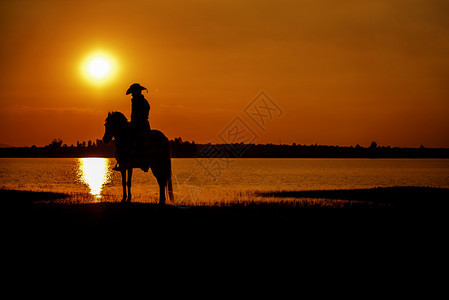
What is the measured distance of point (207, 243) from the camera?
1359 cm

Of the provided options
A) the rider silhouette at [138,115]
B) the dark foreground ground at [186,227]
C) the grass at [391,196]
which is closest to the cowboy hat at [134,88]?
the rider silhouette at [138,115]

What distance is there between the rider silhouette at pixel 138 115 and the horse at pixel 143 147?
4.4 inches

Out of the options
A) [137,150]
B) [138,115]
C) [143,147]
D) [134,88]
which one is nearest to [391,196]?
[143,147]

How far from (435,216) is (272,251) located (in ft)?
45.1

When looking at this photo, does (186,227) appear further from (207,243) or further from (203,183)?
(203,183)

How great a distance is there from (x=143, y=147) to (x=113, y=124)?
6.07ft

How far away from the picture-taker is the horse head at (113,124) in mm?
20734

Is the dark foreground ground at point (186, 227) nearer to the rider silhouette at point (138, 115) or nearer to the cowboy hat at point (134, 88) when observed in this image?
the rider silhouette at point (138, 115)

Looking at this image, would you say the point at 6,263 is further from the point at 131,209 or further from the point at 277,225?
the point at 277,225

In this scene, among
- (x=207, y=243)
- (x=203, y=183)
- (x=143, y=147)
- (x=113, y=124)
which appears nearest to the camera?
(x=207, y=243)

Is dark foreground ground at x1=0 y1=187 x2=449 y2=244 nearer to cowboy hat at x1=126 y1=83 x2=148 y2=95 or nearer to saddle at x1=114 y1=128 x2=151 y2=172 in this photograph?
saddle at x1=114 y1=128 x2=151 y2=172

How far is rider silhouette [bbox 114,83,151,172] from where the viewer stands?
2002 cm

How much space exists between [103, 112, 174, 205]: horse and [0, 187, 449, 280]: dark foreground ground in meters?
2.17

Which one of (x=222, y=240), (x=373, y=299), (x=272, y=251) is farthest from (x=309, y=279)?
(x=222, y=240)
